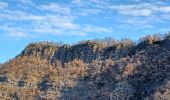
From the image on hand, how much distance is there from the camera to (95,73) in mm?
153000

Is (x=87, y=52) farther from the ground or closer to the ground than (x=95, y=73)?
farther from the ground

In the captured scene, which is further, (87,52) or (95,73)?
(87,52)

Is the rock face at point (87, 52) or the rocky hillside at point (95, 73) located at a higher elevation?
the rock face at point (87, 52)

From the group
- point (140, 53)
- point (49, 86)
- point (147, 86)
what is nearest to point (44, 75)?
point (49, 86)

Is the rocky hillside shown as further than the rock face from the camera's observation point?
No

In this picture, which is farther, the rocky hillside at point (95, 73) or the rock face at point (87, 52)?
the rock face at point (87, 52)

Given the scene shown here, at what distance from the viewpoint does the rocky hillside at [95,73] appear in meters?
114

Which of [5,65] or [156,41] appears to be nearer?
[156,41]

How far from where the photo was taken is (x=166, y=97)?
87.1 m

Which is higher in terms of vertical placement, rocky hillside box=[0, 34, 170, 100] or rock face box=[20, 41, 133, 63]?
rock face box=[20, 41, 133, 63]

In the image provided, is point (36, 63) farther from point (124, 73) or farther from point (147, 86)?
point (147, 86)

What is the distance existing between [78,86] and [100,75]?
22.3 ft

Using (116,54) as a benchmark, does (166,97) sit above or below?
below

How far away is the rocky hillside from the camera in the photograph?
114 metres
